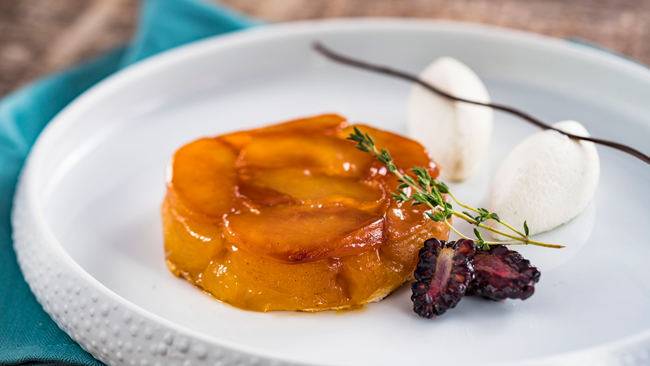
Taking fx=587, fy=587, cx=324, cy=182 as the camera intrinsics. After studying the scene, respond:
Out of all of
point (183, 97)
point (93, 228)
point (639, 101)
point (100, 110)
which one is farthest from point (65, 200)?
point (639, 101)

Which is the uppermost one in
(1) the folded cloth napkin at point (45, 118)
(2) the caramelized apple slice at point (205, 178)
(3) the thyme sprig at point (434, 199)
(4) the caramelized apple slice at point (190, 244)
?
(3) the thyme sprig at point (434, 199)

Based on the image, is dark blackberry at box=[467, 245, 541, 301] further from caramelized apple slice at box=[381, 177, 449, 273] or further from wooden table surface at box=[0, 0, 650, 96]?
wooden table surface at box=[0, 0, 650, 96]

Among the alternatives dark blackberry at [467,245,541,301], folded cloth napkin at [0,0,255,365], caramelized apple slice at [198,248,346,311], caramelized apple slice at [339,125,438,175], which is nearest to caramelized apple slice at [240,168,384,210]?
caramelized apple slice at [339,125,438,175]

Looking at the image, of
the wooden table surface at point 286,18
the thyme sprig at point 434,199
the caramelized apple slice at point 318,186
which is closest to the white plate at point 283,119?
the thyme sprig at point 434,199

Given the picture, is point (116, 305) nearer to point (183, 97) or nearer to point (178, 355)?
point (178, 355)

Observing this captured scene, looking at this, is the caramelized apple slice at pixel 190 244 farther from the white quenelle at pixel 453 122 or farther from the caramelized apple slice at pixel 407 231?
the white quenelle at pixel 453 122

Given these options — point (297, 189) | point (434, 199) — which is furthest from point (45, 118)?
point (434, 199)
